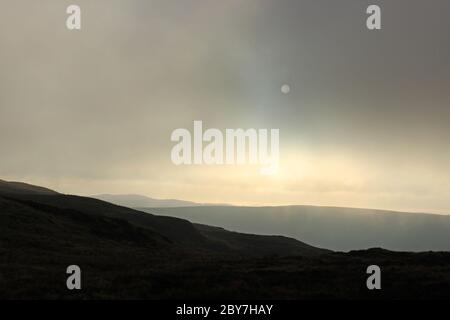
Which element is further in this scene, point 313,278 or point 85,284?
point 313,278

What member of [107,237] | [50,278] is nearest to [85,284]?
[50,278]

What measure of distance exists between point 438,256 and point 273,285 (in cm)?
1656

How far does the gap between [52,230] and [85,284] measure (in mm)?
25860
